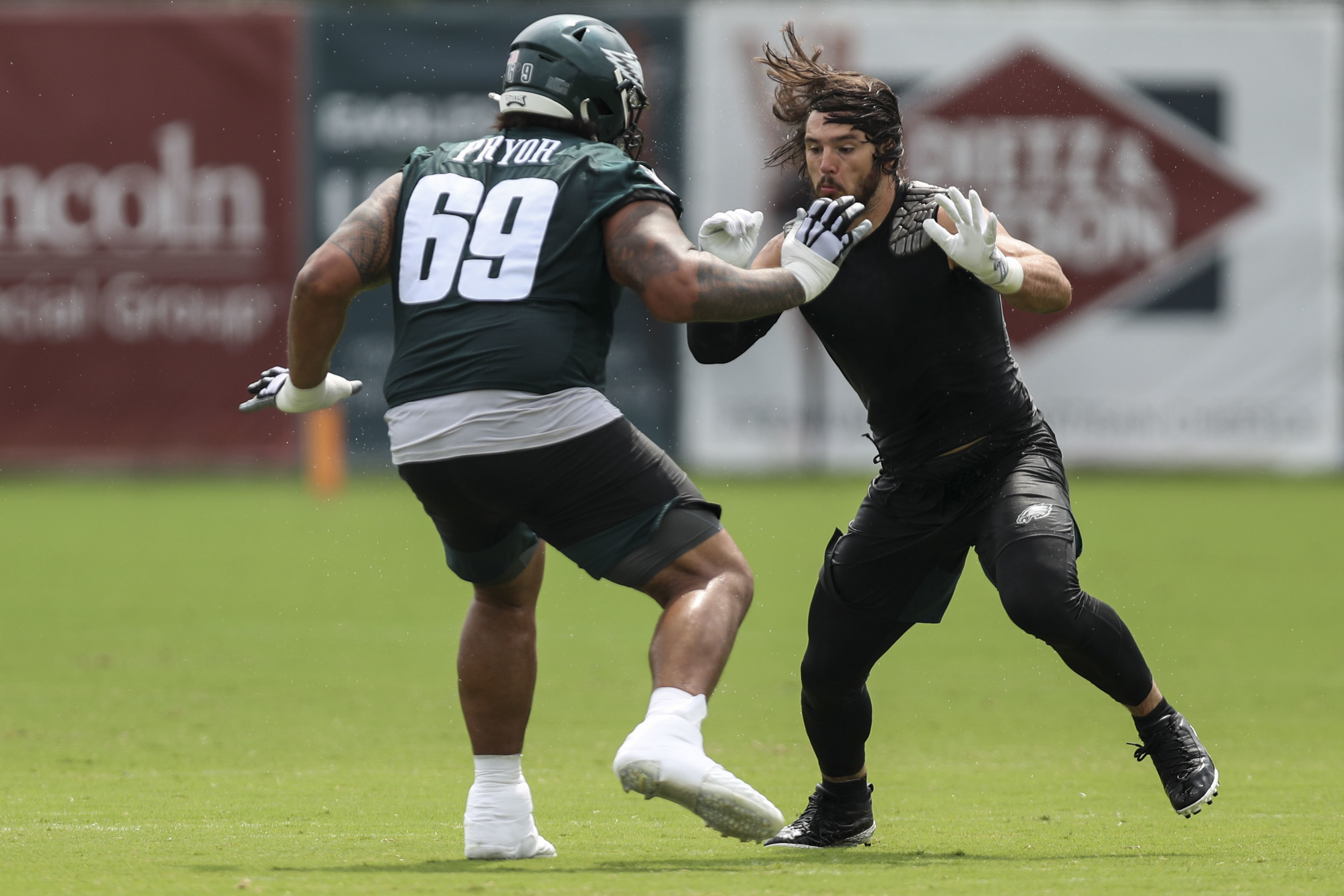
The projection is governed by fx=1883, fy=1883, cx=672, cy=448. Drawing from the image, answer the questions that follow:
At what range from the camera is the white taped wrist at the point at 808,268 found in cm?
509

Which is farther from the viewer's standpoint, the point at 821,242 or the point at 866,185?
the point at 866,185

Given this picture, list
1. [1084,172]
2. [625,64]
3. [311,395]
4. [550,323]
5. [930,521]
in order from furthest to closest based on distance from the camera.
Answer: [1084,172], [930,521], [311,395], [625,64], [550,323]

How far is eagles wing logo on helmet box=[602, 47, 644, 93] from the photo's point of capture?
5.18 m

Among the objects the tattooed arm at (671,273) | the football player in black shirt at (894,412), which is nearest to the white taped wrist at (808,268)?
the tattooed arm at (671,273)

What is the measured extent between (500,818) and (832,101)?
231 centimetres

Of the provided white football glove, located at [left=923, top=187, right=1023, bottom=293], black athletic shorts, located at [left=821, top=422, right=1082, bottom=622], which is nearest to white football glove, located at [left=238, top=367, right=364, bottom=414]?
black athletic shorts, located at [left=821, top=422, right=1082, bottom=622]

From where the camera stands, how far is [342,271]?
4969mm

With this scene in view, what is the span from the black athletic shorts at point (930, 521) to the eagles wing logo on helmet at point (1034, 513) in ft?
0.27

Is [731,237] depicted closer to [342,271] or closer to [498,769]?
[342,271]

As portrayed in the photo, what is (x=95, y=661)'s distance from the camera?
387 inches

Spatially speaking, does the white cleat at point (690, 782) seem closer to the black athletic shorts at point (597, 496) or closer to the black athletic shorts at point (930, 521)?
the black athletic shorts at point (597, 496)

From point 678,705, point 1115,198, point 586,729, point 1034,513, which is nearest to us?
point 678,705

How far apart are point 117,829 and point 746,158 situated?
1745 centimetres

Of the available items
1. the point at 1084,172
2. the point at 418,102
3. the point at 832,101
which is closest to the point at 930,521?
→ the point at 832,101
